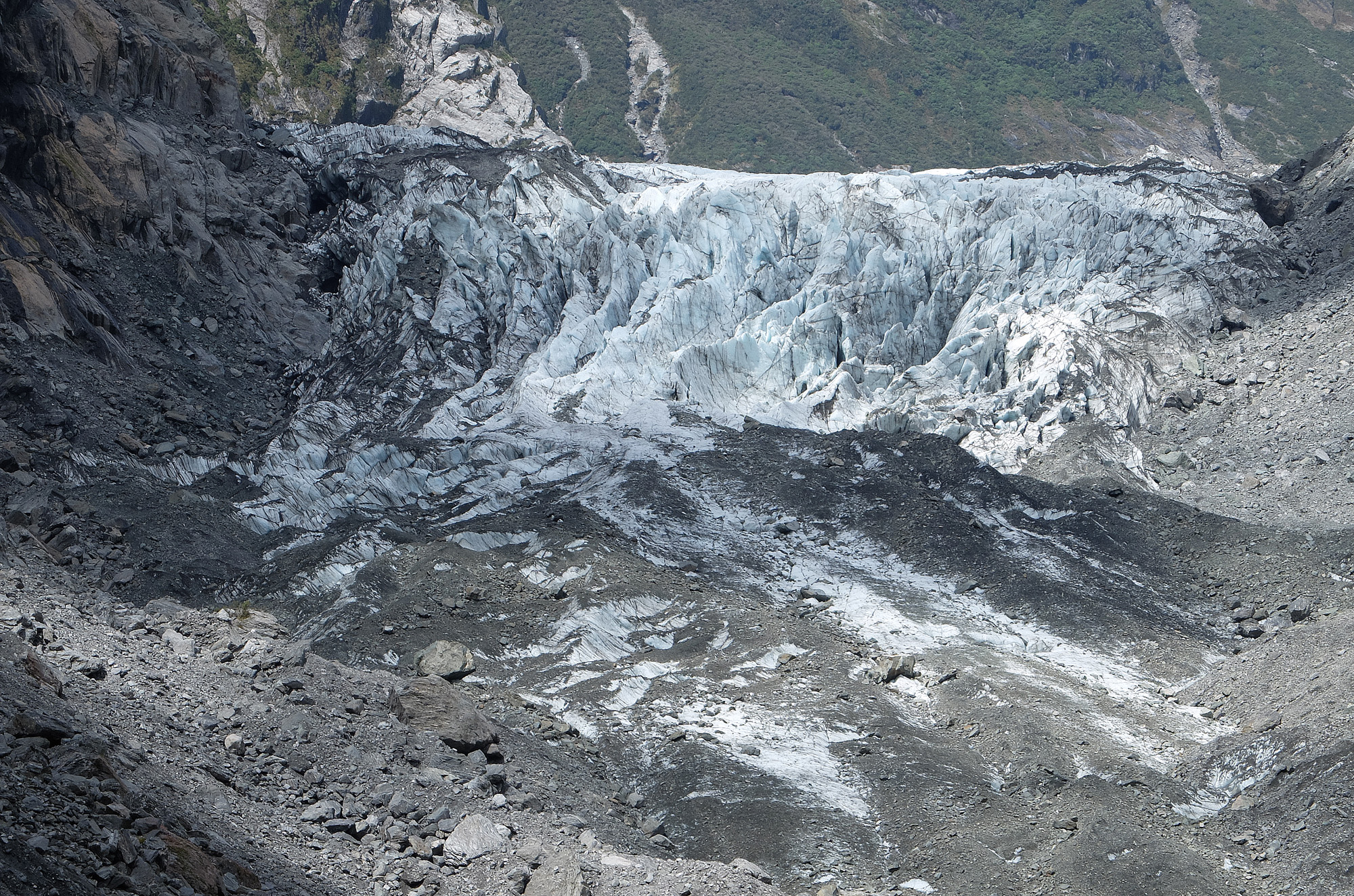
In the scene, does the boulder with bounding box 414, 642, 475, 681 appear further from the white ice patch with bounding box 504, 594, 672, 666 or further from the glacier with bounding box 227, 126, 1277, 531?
the glacier with bounding box 227, 126, 1277, 531

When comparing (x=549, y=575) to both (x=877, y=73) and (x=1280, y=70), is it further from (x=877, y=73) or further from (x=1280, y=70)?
(x=1280, y=70)

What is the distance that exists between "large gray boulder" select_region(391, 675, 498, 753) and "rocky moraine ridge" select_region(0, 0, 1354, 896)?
3.3 inches

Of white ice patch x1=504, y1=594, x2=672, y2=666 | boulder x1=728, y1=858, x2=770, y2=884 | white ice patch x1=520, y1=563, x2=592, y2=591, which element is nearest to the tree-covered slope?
white ice patch x1=520, y1=563, x2=592, y2=591

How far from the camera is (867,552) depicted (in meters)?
25.5

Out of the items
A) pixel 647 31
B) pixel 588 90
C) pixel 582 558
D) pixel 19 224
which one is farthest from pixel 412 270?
pixel 647 31

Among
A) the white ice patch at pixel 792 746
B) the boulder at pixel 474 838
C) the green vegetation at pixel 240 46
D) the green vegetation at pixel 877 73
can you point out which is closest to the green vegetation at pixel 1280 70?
the green vegetation at pixel 877 73

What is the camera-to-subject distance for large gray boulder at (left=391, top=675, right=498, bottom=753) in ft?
46.0

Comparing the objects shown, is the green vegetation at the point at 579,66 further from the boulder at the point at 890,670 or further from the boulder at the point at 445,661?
the boulder at the point at 445,661

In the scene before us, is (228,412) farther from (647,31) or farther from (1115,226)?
(647,31)

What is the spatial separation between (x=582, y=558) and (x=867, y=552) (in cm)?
680

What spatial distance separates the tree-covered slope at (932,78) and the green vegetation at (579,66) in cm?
16

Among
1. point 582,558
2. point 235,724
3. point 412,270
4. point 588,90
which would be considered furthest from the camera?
point 588,90

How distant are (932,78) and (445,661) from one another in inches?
3853

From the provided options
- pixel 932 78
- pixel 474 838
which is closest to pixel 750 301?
pixel 474 838
